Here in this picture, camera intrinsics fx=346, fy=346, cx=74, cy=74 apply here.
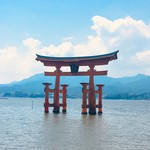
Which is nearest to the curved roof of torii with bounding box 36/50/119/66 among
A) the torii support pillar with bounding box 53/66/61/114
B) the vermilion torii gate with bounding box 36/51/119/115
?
the vermilion torii gate with bounding box 36/51/119/115

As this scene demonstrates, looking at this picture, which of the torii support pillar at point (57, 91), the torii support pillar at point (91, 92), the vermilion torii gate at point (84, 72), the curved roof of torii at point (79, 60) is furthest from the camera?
the torii support pillar at point (57, 91)

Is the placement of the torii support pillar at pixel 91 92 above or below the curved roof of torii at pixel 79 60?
below

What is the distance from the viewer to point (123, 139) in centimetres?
2130

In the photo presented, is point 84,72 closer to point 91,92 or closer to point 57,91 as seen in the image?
point 91,92

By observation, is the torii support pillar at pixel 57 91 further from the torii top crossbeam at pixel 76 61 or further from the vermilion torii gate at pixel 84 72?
the torii top crossbeam at pixel 76 61

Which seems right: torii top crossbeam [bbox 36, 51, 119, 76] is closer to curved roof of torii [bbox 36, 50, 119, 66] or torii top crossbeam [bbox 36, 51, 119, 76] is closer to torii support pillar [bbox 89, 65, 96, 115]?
curved roof of torii [bbox 36, 50, 119, 66]

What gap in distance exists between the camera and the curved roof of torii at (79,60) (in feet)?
121

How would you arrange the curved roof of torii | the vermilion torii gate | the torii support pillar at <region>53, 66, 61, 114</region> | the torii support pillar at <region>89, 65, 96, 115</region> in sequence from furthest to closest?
1. the torii support pillar at <region>53, 66, 61, 114</region>
2. the torii support pillar at <region>89, 65, 96, 115</region>
3. the vermilion torii gate
4. the curved roof of torii

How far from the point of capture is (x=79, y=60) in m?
38.8

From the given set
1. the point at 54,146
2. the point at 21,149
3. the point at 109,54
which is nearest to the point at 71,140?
the point at 54,146

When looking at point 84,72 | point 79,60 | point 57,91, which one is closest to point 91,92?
point 84,72

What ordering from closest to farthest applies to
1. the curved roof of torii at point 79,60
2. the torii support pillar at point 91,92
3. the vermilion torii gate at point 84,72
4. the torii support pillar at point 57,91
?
the curved roof of torii at point 79,60 → the vermilion torii gate at point 84,72 → the torii support pillar at point 91,92 → the torii support pillar at point 57,91

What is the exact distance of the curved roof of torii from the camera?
36875 millimetres

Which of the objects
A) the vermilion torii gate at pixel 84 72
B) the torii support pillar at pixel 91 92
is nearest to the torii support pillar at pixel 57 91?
the vermilion torii gate at pixel 84 72
